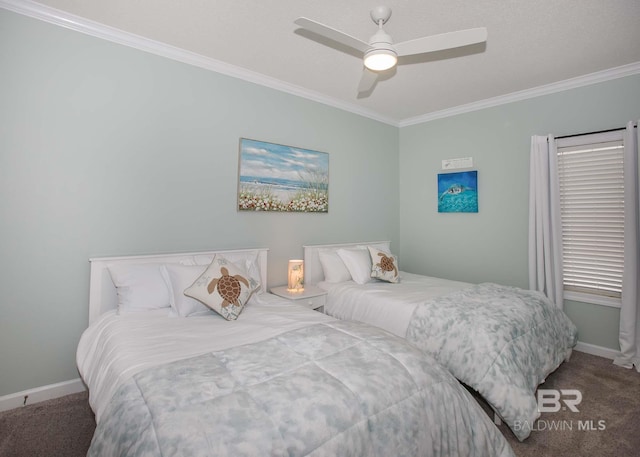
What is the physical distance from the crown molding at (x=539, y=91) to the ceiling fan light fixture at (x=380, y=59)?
7.85 feet

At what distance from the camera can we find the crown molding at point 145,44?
2184 mm

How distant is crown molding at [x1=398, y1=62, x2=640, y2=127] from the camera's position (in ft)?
9.78

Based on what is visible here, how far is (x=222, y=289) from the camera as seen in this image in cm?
230

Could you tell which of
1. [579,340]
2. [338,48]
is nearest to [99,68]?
[338,48]

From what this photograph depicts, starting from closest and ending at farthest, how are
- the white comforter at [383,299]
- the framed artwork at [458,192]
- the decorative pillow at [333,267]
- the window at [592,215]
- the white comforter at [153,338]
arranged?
the white comforter at [153,338] → the white comforter at [383,299] → the window at [592,215] → the decorative pillow at [333,267] → the framed artwork at [458,192]

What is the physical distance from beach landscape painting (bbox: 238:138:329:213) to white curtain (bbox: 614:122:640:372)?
2.90 metres

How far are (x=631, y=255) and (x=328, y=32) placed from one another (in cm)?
330

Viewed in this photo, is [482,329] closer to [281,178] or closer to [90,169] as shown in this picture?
[281,178]

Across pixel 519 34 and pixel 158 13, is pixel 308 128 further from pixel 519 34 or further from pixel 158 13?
pixel 519 34

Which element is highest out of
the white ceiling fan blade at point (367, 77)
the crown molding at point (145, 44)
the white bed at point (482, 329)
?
the crown molding at point (145, 44)

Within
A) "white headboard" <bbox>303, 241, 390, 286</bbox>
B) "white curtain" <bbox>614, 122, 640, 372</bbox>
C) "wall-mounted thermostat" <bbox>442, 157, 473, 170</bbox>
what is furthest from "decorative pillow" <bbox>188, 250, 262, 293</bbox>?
"white curtain" <bbox>614, 122, 640, 372</bbox>

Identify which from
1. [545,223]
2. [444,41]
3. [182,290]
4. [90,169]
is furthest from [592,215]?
[90,169]

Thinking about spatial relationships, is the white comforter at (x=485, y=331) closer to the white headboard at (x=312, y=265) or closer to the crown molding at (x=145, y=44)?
the white headboard at (x=312, y=265)

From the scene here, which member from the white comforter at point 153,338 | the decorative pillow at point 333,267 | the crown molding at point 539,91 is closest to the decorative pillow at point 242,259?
the white comforter at point 153,338
